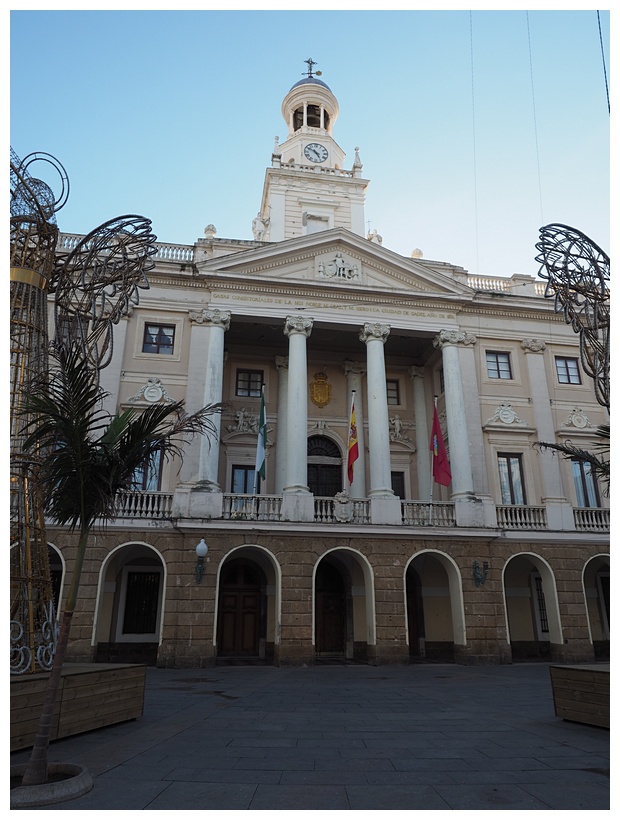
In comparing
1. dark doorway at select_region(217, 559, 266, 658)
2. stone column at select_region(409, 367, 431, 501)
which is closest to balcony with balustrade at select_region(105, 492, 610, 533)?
stone column at select_region(409, 367, 431, 501)

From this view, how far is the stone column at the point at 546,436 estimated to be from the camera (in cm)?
2294

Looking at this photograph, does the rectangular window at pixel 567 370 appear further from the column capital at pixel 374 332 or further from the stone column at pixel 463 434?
the column capital at pixel 374 332

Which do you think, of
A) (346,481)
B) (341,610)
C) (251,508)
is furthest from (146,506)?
(341,610)

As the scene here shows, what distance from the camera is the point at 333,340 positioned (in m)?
26.5

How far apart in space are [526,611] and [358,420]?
1063 cm

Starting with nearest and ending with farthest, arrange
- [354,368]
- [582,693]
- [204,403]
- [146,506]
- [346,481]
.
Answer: [582,693] → [146,506] → [204,403] → [346,481] → [354,368]

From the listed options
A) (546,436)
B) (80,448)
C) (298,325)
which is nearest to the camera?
(80,448)

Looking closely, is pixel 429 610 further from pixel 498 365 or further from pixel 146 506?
pixel 146 506

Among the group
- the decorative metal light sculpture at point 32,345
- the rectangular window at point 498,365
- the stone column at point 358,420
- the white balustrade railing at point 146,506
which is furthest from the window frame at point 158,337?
the rectangular window at point 498,365

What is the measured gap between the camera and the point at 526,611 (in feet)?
79.4

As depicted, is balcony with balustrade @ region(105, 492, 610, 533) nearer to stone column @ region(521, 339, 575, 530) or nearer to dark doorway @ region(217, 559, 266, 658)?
stone column @ region(521, 339, 575, 530)

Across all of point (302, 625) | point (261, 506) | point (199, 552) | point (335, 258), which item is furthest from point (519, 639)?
point (335, 258)

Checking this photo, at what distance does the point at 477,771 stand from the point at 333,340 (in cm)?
2108

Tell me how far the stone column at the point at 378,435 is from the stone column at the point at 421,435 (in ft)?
11.4
